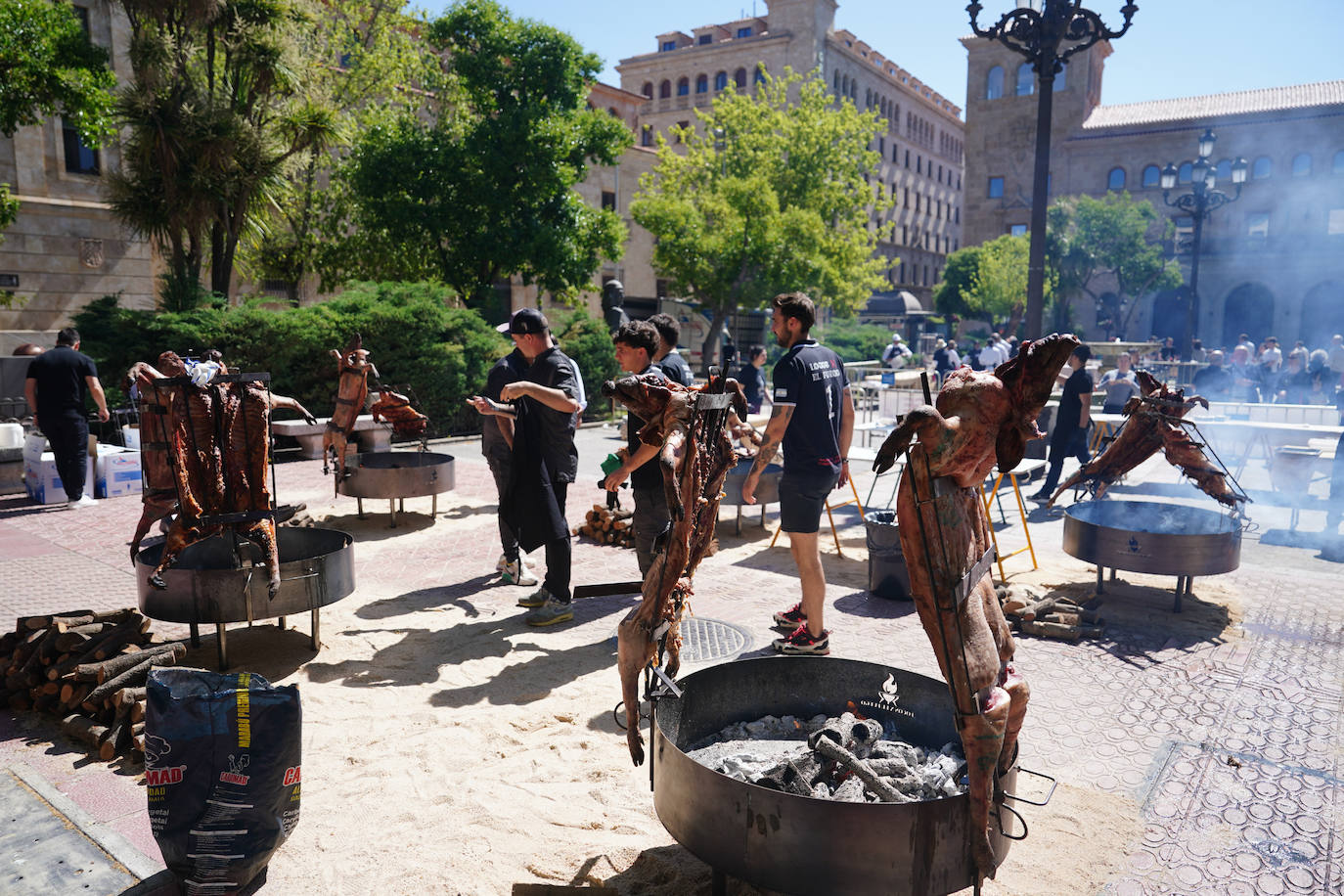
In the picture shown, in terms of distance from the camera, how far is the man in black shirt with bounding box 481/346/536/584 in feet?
22.4

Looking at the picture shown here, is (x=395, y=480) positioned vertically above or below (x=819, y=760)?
above

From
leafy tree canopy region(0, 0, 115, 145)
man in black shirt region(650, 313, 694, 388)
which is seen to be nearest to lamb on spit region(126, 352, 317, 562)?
man in black shirt region(650, 313, 694, 388)

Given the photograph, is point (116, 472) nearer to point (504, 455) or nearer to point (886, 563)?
point (504, 455)

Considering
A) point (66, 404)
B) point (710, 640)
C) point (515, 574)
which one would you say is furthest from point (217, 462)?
point (66, 404)

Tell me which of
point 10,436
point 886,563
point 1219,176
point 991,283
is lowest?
point 886,563

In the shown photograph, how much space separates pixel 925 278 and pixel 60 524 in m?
82.3

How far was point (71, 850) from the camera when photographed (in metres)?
3.45

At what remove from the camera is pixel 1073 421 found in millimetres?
11156

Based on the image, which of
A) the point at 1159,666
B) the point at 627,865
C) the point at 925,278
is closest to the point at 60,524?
the point at 627,865

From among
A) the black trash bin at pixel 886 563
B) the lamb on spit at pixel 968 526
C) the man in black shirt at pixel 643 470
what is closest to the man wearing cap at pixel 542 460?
the man in black shirt at pixel 643 470

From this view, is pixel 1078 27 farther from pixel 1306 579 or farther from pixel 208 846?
pixel 208 846

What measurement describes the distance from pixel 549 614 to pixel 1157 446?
16.8 feet

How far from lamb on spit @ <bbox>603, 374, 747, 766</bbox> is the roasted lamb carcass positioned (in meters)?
5.96

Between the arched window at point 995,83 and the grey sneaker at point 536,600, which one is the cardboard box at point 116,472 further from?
the arched window at point 995,83
